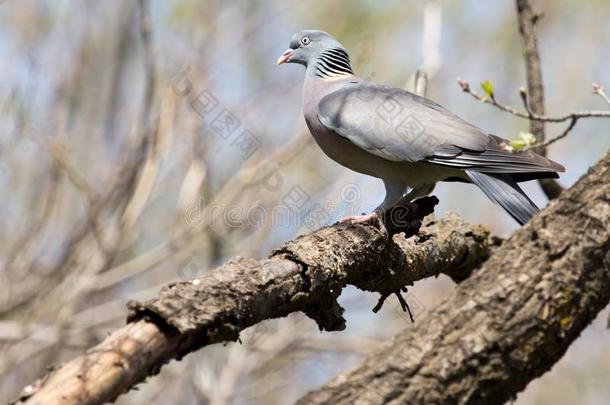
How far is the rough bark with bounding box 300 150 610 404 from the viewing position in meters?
2.36

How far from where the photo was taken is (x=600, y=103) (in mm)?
9594

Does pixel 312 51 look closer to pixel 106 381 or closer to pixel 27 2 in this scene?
pixel 27 2

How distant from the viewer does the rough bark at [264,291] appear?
2.48 meters

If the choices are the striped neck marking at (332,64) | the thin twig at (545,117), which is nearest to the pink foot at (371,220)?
the thin twig at (545,117)

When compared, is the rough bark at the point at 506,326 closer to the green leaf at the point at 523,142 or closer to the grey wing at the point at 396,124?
the green leaf at the point at 523,142

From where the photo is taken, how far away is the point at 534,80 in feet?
17.1

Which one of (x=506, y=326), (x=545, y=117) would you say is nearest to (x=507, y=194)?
(x=545, y=117)

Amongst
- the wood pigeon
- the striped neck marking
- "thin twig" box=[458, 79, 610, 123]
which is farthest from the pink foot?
the striped neck marking

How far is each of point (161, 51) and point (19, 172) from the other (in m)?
1.58

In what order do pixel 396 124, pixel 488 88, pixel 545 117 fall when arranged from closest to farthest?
pixel 545 117 → pixel 488 88 → pixel 396 124

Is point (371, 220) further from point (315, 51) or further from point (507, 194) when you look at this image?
point (315, 51)

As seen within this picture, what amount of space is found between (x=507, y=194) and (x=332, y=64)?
1.89m

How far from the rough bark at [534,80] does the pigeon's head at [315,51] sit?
127 centimetres

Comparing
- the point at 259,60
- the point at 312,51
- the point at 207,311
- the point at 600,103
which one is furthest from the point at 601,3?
the point at 207,311
